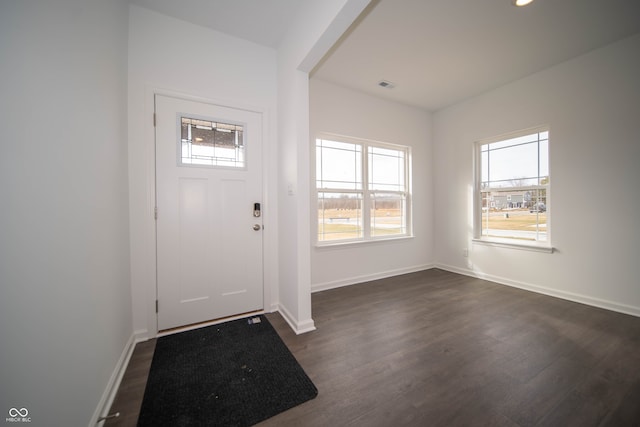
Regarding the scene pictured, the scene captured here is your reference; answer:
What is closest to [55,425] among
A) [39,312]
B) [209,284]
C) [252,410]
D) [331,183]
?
[39,312]

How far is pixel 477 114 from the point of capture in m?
3.68

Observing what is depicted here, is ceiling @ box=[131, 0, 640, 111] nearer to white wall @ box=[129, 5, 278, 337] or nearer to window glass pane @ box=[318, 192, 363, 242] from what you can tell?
white wall @ box=[129, 5, 278, 337]

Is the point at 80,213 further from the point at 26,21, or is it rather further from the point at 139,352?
the point at 139,352

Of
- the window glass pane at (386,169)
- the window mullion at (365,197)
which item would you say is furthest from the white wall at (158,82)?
the window glass pane at (386,169)

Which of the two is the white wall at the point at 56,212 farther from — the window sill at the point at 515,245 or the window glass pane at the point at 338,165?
the window sill at the point at 515,245

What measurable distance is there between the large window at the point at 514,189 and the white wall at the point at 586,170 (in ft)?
0.50

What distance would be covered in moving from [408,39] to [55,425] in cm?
378

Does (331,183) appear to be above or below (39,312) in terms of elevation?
above

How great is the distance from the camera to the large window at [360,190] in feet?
11.1

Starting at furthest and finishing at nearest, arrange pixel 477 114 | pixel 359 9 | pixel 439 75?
1. pixel 477 114
2. pixel 439 75
3. pixel 359 9

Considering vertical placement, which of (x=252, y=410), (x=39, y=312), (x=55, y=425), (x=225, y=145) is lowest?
(x=252, y=410)

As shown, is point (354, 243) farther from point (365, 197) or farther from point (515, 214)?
point (515, 214)

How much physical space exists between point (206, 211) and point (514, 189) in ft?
14.0

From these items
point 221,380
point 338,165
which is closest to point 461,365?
point 221,380
